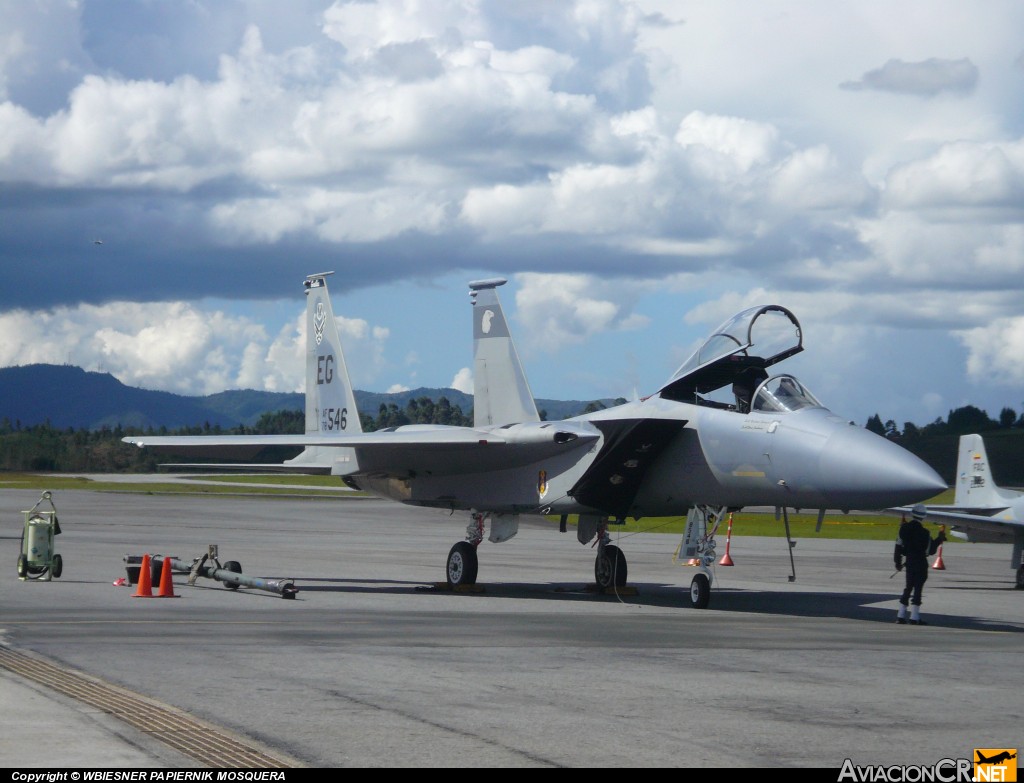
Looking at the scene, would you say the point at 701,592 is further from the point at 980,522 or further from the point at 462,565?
the point at 980,522

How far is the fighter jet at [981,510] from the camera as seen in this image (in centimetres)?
2450

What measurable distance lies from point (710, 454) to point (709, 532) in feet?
4.13

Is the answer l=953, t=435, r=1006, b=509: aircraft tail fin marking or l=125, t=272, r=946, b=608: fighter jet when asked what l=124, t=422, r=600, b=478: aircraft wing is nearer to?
l=125, t=272, r=946, b=608: fighter jet

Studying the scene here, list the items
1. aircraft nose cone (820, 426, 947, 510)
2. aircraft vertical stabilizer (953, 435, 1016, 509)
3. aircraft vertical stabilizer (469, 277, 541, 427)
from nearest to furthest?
aircraft nose cone (820, 426, 947, 510), aircraft vertical stabilizer (469, 277, 541, 427), aircraft vertical stabilizer (953, 435, 1016, 509)

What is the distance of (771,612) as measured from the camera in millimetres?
17234

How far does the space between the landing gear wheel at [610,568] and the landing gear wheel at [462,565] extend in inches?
77.6

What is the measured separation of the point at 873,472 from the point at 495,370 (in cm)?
951

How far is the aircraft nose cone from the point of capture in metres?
14.2

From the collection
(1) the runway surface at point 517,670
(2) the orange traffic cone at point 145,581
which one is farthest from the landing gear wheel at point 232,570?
(2) the orange traffic cone at point 145,581

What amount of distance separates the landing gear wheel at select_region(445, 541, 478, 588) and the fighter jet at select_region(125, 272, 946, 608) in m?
Answer: 0.03

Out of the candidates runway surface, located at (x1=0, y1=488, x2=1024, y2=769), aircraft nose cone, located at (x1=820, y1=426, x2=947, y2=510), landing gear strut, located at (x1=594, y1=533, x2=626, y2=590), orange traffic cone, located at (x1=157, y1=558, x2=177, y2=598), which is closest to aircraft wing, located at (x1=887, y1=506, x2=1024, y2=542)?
runway surface, located at (x1=0, y1=488, x2=1024, y2=769)

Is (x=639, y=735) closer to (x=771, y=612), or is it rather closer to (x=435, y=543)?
(x=771, y=612)

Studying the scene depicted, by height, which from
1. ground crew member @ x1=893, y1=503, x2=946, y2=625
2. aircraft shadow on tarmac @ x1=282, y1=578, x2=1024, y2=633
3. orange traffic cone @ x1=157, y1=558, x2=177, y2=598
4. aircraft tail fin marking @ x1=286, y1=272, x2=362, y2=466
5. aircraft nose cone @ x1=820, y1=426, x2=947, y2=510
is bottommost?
aircraft shadow on tarmac @ x1=282, y1=578, x2=1024, y2=633

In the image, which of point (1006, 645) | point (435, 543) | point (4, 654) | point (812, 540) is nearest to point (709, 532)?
point (1006, 645)
